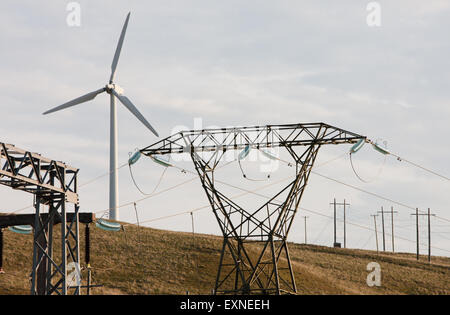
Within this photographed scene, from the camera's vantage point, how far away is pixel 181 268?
7212 centimetres

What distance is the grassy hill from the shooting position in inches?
2512

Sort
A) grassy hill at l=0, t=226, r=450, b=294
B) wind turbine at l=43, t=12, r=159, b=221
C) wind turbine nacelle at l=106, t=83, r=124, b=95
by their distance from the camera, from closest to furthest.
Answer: grassy hill at l=0, t=226, r=450, b=294 < wind turbine at l=43, t=12, r=159, b=221 < wind turbine nacelle at l=106, t=83, r=124, b=95

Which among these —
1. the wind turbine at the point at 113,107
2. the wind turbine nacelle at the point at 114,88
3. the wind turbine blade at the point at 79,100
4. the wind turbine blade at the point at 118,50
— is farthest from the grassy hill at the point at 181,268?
the wind turbine blade at the point at 118,50

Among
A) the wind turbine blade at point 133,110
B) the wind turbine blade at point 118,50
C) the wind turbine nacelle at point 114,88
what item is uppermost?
the wind turbine blade at point 118,50

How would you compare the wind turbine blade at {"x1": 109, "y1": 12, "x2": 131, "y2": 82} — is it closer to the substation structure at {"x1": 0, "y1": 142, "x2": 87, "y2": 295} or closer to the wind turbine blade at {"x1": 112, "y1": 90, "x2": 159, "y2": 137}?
the wind turbine blade at {"x1": 112, "y1": 90, "x2": 159, "y2": 137}

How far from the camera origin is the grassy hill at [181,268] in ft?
209

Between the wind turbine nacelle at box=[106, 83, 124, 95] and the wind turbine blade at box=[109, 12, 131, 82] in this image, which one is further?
the wind turbine nacelle at box=[106, 83, 124, 95]

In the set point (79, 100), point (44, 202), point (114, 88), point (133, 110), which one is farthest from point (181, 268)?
point (44, 202)

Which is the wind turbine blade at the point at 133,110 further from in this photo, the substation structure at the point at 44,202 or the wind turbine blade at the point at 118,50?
the substation structure at the point at 44,202

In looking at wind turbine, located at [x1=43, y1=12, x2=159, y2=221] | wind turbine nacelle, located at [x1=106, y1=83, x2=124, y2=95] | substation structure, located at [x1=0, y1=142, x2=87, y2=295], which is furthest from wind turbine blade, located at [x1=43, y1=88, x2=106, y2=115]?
substation structure, located at [x1=0, y1=142, x2=87, y2=295]

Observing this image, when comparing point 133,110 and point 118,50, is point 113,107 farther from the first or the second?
point 133,110
